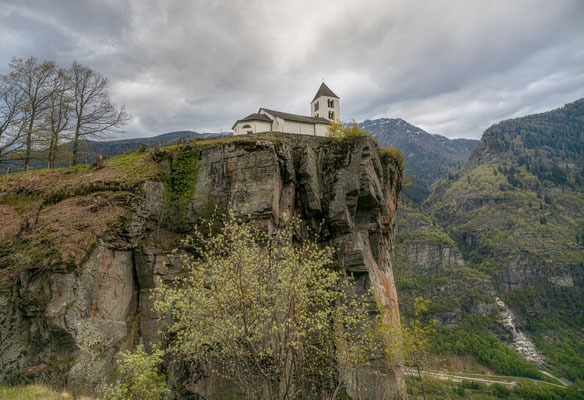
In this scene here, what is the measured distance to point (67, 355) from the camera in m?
16.9

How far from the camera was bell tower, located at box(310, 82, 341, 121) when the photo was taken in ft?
203

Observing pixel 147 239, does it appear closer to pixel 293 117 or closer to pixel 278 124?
pixel 278 124

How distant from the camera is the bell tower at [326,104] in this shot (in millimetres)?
61844

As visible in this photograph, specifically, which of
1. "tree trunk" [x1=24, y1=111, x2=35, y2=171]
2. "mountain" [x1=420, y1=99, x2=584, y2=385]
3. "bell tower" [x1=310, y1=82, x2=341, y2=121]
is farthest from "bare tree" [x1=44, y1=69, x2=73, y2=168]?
"mountain" [x1=420, y1=99, x2=584, y2=385]

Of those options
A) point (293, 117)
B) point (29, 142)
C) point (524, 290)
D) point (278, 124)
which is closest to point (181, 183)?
point (29, 142)

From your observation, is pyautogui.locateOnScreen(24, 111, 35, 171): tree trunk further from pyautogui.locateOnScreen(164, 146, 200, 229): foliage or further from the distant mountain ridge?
pyautogui.locateOnScreen(164, 146, 200, 229): foliage

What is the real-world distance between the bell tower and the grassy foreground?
56.1 m

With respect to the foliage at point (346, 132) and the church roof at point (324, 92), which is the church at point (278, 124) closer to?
the foliage at point (346, 132)

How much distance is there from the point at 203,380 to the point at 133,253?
9.65 meters

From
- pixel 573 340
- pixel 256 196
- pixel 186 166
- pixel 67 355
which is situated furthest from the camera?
pixel 573 340

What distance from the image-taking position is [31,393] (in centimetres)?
1414

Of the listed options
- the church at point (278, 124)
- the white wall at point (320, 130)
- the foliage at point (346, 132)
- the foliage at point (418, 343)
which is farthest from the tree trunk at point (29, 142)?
the foliage at point (418, 343)

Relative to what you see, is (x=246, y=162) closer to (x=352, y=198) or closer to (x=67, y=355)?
(x=352, y=198)

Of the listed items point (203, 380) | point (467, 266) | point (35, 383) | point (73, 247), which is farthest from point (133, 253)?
point (467, 266)
